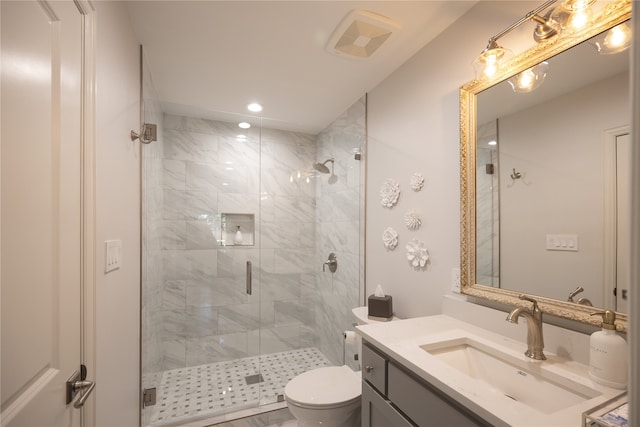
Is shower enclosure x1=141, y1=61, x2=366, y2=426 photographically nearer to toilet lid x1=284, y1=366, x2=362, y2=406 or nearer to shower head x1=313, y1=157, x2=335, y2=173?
shower head x1=313, y1=157, x2=335, y2=173

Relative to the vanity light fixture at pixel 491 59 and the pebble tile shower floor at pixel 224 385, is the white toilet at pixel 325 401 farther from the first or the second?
the vanity light fixture at pixel 491 59

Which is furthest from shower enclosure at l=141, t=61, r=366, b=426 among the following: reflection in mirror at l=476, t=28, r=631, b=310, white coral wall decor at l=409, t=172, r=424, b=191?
reflection in mirror at l=476, t=28, r=631, b=310

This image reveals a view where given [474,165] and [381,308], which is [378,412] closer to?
[381,308]

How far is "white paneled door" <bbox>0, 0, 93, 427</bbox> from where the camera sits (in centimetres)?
62

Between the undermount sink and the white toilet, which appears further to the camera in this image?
the white toilet

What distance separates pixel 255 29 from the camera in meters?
1.65

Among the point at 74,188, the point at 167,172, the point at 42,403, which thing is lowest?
the point at 42,403

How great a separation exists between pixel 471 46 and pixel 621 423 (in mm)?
1588

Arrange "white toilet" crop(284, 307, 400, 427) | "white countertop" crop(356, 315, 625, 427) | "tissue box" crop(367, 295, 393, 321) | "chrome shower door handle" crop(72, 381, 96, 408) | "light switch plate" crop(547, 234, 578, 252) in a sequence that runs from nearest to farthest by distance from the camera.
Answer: "white countertop" crop(356, 315, 625, 427)
"chrome shower door handle" crop(72, 381, 96, 408)
"light switch plate" crop(547, 234, 578, 252)
"white toilet" crop(284, 307, 400, 427)
"tissue box" crop(367, 295, 393, 321)

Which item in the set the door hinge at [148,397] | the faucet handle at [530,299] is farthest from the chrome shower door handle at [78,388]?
the faucet handle at [530,299]

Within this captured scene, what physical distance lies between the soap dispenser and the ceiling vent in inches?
63.2

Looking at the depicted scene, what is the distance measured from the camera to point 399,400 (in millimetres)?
1136

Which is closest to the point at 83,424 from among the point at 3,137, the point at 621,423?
the point at 3,137

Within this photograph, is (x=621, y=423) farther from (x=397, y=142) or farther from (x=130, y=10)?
(x=130, y=10)
